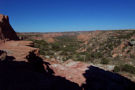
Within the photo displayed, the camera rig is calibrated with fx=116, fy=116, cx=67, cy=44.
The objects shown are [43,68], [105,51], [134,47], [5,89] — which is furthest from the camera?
[105,51]

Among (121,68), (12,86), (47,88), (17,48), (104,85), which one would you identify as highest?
(17,48)

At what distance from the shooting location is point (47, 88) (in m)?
5.68

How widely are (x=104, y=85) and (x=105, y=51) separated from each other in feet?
108

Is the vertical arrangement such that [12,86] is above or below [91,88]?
above

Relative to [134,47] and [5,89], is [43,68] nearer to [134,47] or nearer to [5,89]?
[5,89]

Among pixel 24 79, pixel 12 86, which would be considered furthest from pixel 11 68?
pixel 12 86

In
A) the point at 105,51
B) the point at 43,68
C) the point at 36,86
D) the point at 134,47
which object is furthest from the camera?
the point at 105,51

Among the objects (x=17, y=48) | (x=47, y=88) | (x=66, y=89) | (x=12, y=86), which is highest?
(x=17, y=48)

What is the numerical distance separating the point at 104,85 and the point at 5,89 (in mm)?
7748

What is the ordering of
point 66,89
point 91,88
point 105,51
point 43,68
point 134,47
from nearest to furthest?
point 66,89 → point 91,88 → point 43,68 → point 134,47 → point 105,51

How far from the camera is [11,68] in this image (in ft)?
21.9

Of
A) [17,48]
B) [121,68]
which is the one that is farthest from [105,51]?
[17,48]

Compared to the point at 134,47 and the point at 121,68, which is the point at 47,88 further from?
the point at 134,47

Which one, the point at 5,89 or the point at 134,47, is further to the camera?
the point at 134,47
